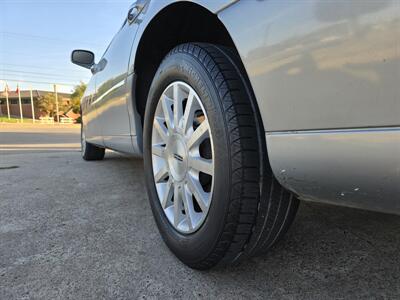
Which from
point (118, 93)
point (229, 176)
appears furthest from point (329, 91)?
point (118, 93)

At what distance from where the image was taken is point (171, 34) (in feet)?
5.49

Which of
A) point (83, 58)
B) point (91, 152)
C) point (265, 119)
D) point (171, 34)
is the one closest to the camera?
point (265, 119)

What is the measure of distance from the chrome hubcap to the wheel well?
1.11 ft

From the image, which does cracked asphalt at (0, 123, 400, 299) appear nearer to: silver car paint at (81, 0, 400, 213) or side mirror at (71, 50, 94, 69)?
silver car paint at (81, 0, 400, 213)

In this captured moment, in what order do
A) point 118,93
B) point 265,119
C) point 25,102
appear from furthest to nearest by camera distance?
point 25,102 < point 118,93 < point 265,119

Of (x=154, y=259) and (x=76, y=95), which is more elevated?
(x=76, y=95)

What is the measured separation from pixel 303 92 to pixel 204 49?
51 cm

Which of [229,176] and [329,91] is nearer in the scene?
[329,91]

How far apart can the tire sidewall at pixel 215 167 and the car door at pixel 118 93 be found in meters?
0.62

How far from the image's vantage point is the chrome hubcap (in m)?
1.20

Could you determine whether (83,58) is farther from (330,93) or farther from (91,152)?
(330,93)

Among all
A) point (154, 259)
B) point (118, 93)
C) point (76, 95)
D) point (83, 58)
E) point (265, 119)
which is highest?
point (76, 95)

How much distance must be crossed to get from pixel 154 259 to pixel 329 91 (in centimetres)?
98

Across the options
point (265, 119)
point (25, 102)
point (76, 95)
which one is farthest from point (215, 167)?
point (25, 102)
